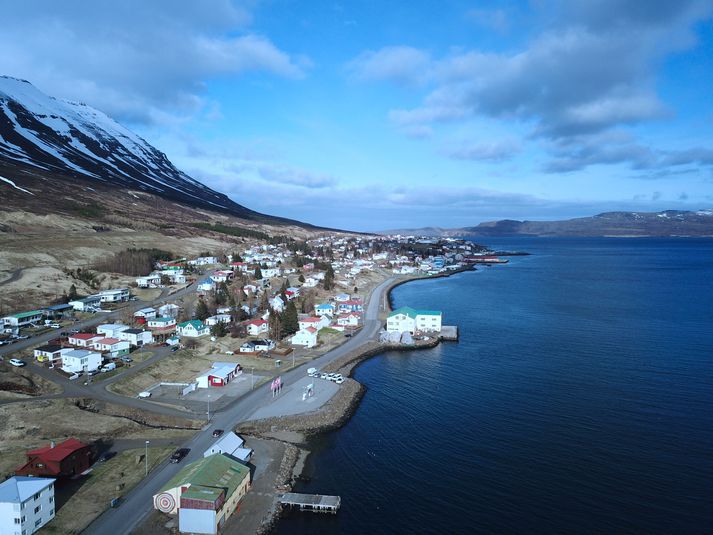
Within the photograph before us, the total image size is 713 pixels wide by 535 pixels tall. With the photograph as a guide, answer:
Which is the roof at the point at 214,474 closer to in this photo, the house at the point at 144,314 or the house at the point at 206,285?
the house at the point at 144,314

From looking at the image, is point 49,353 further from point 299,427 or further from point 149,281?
point 149,281

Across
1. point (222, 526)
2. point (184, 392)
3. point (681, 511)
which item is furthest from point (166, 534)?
point (681, 511)

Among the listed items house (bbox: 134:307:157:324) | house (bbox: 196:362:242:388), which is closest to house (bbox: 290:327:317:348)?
house (bbox: 196:362:242:388)

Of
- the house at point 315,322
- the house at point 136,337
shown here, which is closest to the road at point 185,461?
the house at point 315,322

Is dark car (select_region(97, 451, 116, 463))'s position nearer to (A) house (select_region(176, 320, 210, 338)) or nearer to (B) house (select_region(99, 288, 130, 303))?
(A) house (select_region(176, 320, 210, 338))

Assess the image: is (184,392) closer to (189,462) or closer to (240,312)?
(189,462)

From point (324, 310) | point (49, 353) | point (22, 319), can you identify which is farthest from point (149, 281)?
point (49, 353)
